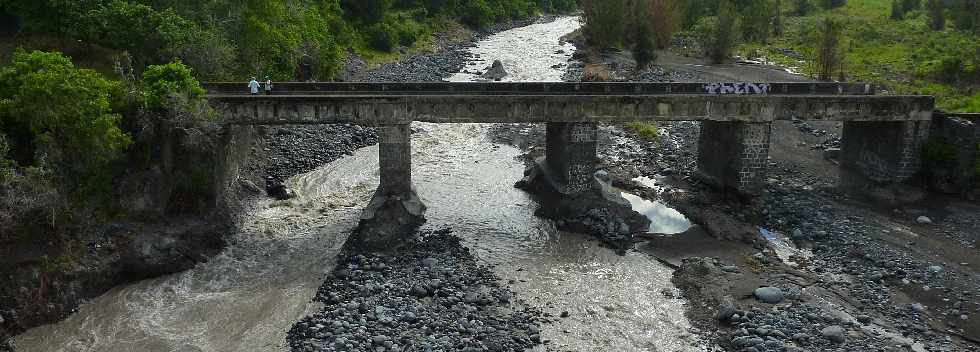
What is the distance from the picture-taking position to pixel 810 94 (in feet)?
151

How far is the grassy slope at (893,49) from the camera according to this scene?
6328cm

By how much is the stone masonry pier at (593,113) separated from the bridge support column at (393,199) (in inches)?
2.4

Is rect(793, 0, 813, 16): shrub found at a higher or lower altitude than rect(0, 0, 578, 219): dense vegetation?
higher

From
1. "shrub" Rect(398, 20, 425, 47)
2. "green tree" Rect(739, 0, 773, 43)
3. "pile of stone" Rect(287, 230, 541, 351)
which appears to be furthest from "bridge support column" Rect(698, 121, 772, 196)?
"green tree" Rect(739, 0, 773, 43)

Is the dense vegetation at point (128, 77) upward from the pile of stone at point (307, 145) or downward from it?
upward

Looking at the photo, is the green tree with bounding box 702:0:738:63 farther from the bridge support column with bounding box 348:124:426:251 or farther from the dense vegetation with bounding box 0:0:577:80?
the bridge support column with bounding box 348:124:426:251

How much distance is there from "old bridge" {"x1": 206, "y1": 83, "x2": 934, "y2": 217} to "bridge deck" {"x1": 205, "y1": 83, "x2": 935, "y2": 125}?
0.06m

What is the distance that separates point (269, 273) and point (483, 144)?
2520 centimetres

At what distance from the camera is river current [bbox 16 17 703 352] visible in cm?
2866

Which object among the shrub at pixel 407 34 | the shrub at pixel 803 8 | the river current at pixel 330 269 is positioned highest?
the shrub at pixel 803 8

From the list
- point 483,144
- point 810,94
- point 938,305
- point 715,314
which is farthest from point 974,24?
point 715,314

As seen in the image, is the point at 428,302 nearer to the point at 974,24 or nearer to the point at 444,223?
the point at 444,223

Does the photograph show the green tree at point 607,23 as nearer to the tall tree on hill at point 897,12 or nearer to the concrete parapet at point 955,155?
the tall tree on hill at point 897,12

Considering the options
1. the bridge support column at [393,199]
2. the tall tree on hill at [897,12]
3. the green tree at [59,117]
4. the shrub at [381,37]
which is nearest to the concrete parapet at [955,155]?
the bridge support column at [393,199]
